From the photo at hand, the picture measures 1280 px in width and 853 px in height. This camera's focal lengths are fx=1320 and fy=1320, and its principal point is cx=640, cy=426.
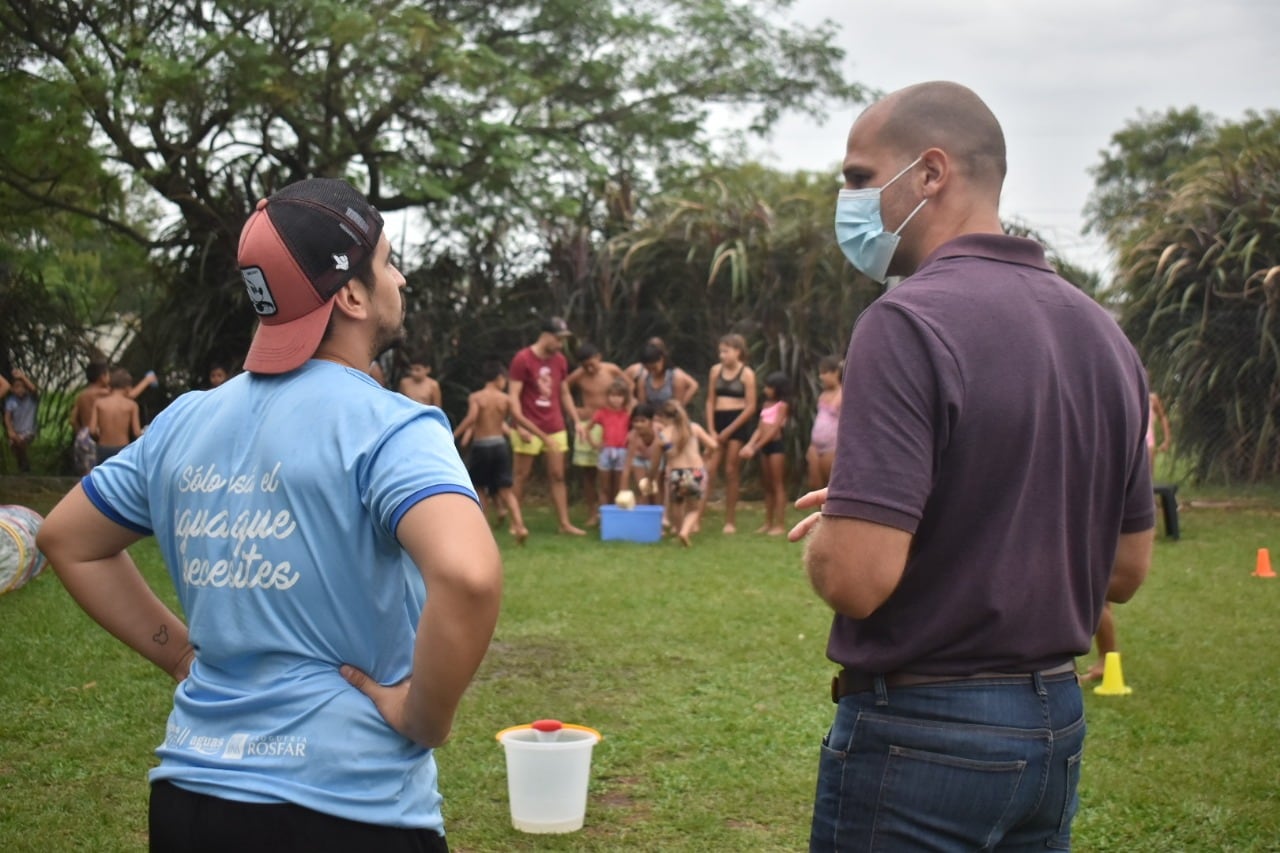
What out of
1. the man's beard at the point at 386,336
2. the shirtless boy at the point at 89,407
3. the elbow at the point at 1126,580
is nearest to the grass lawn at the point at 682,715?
the elbow at the point at 1126,580

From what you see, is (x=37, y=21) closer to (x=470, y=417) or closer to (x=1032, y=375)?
(x=470, y=417)

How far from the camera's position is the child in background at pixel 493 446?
12906mm

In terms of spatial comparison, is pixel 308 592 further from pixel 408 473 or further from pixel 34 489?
pixel 34 489

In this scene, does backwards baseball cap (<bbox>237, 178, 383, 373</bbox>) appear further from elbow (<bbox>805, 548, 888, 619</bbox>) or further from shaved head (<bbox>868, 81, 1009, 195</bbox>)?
shaved head (<bbox>868, 81, 1009, 195</bbox>)

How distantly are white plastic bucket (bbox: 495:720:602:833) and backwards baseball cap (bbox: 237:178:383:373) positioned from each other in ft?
9.43

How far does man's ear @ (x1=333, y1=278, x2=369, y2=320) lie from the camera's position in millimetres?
2094

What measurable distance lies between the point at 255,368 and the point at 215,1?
1457 centimetres

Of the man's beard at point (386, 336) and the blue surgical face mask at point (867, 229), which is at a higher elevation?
the blue surgical face mask at point (867, 229)

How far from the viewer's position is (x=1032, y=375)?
209cm

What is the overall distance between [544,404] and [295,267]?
11.8 metres

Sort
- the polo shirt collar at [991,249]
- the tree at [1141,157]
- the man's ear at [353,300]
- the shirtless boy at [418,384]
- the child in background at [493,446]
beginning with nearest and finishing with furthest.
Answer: the man's ear at [353,300]
the polo shirt collar at [991,249]
the child in background at [493,446]
the shirtless boy at [418,384]
the tree at [1141,157]

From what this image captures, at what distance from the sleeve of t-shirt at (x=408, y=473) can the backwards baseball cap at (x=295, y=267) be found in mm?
245

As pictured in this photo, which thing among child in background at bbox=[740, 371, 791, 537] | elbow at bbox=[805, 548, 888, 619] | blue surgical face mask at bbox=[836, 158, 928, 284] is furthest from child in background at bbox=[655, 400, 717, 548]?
elbow at bbox=[805, 548, 888, 619]

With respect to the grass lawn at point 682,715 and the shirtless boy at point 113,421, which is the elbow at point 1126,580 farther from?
the shirtless boy at point 113,421
